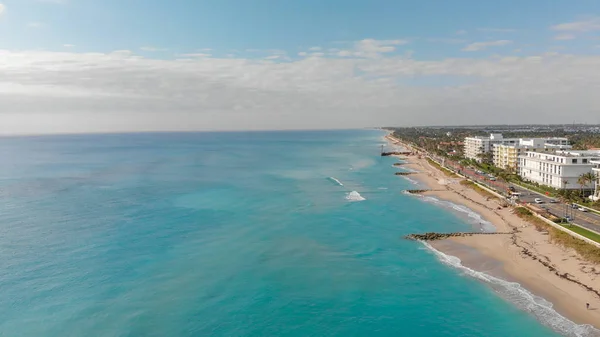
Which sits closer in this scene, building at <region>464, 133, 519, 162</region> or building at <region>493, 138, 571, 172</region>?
building at <region>493, 138, 571, 172</region>

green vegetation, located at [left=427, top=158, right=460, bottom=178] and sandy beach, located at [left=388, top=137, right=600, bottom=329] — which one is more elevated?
green vegetation, located at [left=427, top=158, right=460, bottom=178]

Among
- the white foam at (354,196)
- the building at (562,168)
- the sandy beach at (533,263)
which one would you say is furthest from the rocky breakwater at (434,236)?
the building at (562,168)

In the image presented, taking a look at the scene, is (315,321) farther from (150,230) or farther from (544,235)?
(544,235)

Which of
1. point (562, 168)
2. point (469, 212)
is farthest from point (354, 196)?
point (562, 168)

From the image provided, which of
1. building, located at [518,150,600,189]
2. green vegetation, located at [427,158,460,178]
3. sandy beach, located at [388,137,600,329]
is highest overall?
building, located at [518,150,600,189]

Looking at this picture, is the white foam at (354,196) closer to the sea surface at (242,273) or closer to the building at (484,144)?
the sea surface at (242,273)

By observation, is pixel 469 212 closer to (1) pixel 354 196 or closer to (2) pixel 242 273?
(1) pixel 354 196

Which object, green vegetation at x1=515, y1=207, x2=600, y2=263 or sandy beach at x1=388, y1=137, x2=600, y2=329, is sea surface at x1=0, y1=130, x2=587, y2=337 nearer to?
sandy beach at x1=388, y1=137, x2=600, y2=329

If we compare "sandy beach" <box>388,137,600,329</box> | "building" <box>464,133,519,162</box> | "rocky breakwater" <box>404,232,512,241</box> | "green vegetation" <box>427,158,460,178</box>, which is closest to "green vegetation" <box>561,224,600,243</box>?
"sandy beach" <box>388,137,600,329</box>
